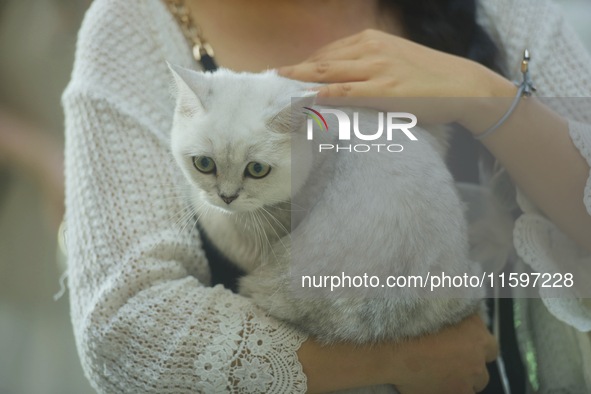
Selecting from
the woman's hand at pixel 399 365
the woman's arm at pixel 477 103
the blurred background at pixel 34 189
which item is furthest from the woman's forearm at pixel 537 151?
the blurred background at pixel 34 189

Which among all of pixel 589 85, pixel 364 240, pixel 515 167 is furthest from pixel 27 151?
pixel 589 85

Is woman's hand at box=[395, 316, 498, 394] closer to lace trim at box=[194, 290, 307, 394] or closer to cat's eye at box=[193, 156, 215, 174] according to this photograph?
lace trim at box=[194, 290, 307, 394]

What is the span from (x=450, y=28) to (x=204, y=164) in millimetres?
451

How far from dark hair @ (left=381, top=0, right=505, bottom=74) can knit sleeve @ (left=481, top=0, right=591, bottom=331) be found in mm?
28

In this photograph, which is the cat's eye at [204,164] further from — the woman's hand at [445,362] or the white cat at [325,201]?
the woman's hand at [445,362]

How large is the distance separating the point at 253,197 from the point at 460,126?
0.30 metres

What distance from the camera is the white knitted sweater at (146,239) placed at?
0.64 m

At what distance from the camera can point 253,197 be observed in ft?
2.15

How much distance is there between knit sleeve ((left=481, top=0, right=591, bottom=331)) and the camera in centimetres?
70

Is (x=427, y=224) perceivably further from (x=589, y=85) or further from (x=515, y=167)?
(x=589, y=85)

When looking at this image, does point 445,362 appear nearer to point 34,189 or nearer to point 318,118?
point 318,118

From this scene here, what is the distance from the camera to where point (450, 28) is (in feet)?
2.72

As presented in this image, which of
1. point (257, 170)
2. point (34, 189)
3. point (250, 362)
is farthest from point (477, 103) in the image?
point (34, 189)

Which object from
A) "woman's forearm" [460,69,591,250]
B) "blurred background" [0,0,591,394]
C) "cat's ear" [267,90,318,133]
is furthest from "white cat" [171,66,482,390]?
"blurred background" [0,0,591,394]
